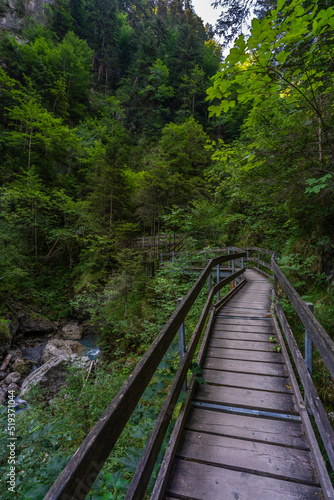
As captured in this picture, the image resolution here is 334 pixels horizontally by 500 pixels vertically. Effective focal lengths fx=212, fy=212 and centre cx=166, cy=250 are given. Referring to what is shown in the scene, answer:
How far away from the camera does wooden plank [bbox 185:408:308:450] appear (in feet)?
6.15

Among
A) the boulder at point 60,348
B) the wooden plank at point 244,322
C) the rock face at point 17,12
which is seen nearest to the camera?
the wooden plank at point 244,322

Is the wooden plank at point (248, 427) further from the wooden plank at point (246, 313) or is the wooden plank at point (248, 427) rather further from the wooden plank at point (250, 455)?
the wooden plank at point (246, 313)

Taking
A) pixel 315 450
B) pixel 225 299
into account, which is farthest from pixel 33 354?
pixel 315 450

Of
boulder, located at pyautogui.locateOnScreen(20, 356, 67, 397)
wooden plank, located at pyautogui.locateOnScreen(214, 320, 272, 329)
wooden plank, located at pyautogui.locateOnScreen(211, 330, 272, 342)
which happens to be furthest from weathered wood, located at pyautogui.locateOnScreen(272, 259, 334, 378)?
boulder, located at pyautogui.locateOnScreen(20, 356, 67, 397)

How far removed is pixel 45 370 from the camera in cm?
714

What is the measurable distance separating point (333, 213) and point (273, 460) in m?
4.65

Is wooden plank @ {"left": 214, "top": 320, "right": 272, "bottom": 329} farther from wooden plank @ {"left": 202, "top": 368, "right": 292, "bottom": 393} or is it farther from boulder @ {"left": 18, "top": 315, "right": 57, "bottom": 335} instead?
boulder @ {"left": 18, "top": 315, "right": 57, "bottom": 335}

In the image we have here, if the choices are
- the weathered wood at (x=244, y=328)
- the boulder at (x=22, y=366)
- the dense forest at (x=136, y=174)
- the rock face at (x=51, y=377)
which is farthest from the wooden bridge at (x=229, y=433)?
the boulder at (x=22, y=366)

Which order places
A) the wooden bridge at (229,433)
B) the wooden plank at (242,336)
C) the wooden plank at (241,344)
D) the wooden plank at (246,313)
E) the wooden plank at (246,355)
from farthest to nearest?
the wooden plank at (246,313), the wooden plank at (242,336), the wooden plank at (241,344), the wooden plank at (246,355), the wooden bridge at (229,433)

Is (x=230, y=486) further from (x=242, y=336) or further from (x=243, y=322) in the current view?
(x=243, y=322)

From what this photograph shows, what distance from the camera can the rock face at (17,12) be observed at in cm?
2206

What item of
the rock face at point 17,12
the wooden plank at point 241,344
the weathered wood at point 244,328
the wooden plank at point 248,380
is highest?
the rock face at point 17,12

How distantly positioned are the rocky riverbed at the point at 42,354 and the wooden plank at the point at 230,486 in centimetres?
450

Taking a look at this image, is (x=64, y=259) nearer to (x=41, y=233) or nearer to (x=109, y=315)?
(x=41, y=233)
